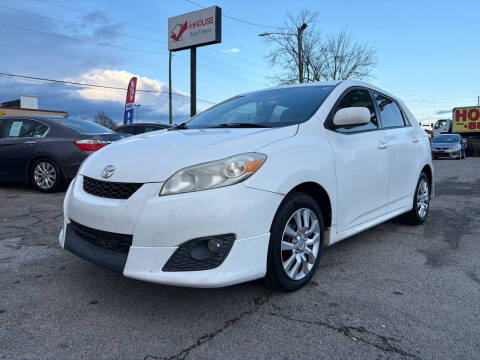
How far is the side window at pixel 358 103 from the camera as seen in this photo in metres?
3.30

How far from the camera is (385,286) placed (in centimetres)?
280

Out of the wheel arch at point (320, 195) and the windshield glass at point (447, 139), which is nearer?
the wheel arch at point (320, 195)

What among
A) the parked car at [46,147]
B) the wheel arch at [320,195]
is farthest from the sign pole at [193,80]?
the wheel arch at [320,195]

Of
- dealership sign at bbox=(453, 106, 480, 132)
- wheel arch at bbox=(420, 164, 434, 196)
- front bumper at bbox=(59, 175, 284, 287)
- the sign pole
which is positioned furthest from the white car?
dealership sign at bbox=(453, 106, 480, 132)

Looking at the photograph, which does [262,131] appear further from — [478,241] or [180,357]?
[478,241]

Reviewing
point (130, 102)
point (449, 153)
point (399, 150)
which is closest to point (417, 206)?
point (399, 150)

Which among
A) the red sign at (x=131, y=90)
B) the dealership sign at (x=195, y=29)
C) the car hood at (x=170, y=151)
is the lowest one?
the car hood at (x=170, y=151)

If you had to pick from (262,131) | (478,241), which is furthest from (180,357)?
(478,241)

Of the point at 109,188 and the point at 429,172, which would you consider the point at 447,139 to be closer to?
the point at 429,172

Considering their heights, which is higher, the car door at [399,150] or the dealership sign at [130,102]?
the dealership sign at [130,102]

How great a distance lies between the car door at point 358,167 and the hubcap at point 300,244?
0.34m

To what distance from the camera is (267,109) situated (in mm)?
3436

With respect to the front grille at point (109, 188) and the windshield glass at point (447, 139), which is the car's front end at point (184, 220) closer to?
the front grille at point (109, 188)

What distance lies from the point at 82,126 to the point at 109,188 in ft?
17.8
